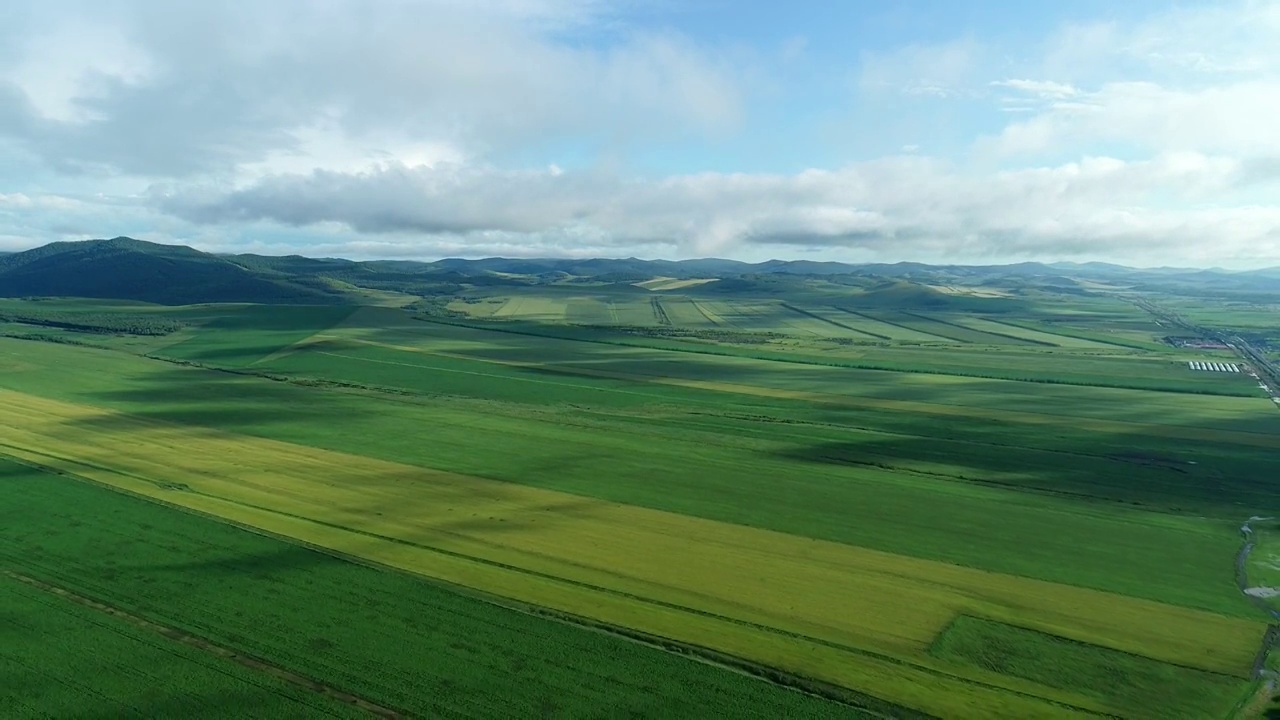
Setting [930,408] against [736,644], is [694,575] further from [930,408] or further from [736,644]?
[930,408]

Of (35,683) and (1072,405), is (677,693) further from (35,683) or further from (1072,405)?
(1072,405)

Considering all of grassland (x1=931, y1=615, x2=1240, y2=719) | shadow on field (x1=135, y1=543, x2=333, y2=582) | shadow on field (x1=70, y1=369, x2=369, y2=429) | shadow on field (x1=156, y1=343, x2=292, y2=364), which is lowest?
grassland (x1=931, y1=615, x2=1240, y2=719)

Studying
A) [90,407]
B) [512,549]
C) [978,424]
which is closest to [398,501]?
[512,549]

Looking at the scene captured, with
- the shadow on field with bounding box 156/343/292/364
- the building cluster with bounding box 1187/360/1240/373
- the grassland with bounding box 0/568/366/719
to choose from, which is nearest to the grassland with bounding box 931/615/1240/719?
the grassland with bounding box 0/568/366/719

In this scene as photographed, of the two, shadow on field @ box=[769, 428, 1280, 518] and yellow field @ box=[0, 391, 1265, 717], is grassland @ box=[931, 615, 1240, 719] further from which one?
shadow on field @ box=[769, 428, 1280, 518]

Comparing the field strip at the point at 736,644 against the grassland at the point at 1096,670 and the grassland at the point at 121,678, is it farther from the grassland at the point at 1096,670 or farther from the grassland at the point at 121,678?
the grassland at the point at 121,678

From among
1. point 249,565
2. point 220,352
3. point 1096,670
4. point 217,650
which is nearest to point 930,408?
point 1096,670
